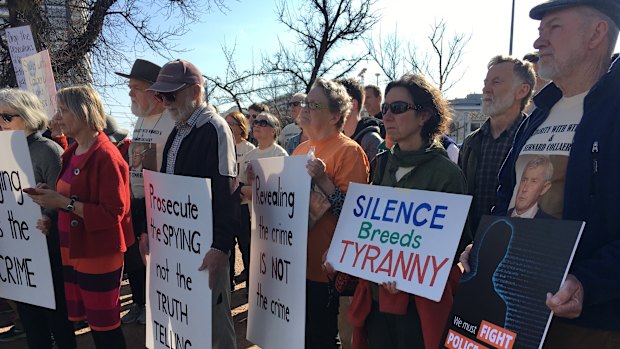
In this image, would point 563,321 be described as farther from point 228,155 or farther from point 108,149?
point 108,149

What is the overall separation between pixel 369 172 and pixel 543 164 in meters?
1.24

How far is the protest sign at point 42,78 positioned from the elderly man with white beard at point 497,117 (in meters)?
4.84

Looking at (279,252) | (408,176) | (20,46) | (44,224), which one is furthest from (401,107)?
(20,46)

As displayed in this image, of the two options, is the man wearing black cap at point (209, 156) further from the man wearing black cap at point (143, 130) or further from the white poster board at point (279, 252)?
the man wearing black cap at point (143, 130)

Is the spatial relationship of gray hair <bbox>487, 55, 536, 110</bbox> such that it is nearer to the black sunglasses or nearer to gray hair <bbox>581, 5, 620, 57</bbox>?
the black sunglasses

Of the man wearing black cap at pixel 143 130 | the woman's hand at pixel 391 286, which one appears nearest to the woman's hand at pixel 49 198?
the man wearing black cap at pixel 143 130

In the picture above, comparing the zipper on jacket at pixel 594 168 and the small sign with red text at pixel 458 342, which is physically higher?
the zipper on jacket at pixel 594 168

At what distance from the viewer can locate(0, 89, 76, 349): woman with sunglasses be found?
312 cm

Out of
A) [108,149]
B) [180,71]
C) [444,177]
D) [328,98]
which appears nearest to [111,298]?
[108,149]

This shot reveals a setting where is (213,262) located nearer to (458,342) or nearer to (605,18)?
(458,342)

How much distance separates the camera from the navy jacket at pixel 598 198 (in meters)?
1.37

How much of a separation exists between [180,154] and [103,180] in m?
0.54

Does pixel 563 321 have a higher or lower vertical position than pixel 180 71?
lower

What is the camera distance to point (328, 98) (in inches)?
106
